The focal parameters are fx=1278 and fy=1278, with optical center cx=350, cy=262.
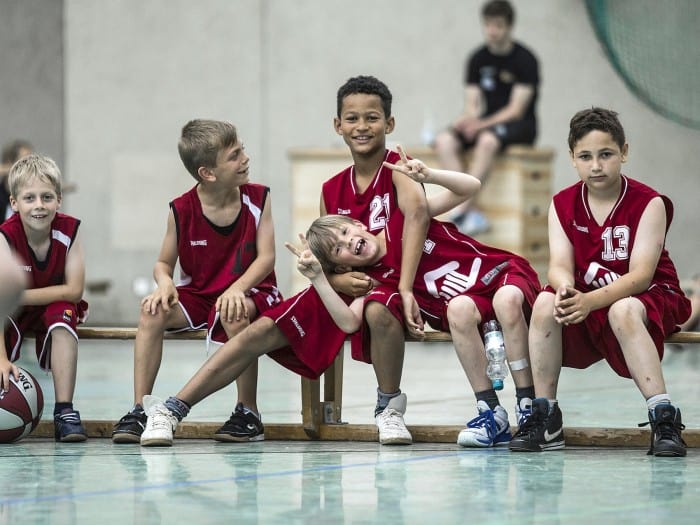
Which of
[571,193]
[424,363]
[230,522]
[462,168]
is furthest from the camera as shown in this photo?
[462,168]

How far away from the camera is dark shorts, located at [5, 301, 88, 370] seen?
4086mm

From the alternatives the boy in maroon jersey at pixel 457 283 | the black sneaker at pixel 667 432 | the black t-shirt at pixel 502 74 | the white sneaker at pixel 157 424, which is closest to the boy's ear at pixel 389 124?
the boy in maroon jersey at pixel 457 283

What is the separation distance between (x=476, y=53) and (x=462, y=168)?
81cm

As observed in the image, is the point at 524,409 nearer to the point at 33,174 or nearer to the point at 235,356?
the point at 235,356

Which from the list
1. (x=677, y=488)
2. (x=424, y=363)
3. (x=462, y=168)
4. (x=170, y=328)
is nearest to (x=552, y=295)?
(x=677, y=488)

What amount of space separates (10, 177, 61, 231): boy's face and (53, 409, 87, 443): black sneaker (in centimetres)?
62

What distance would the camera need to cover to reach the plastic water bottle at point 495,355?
3.80 m

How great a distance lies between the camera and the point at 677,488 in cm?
291

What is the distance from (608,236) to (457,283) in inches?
20.2

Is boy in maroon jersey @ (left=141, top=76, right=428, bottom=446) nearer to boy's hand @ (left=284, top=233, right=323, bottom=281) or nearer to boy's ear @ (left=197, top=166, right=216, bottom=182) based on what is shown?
boy's hand @ (left=284, top=233, right=323, bottom=281)

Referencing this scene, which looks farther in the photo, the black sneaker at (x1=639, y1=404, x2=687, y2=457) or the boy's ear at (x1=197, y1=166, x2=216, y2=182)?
the boy's ear at (x1=197, y1=166, x2=216, y2=182)

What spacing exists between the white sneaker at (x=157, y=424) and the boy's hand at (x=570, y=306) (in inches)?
47.0

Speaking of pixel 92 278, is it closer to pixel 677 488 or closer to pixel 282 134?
pixel 282 134

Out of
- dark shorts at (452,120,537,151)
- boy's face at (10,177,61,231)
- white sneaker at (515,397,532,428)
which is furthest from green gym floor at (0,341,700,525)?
dark shorts at (452,120,537,151)
